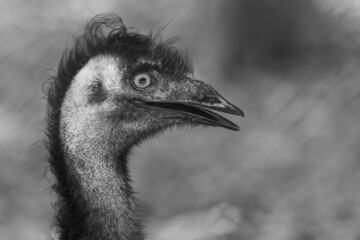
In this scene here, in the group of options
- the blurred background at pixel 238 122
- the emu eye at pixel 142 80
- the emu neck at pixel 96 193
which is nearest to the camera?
the emu neck at pixel 96 193

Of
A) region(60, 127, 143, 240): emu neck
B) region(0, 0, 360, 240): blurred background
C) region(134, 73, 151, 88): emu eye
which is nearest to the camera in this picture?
region(60, 127, 143, 240): emu neck

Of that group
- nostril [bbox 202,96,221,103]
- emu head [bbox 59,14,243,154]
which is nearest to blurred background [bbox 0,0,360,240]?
Result: emu head [bbox 59,14,243,154]

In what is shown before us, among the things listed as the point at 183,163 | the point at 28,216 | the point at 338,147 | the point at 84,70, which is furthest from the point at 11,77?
the point at 338,147

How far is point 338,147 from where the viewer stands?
408 centimetres

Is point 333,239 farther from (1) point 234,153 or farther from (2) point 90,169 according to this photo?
(2) point 90,169

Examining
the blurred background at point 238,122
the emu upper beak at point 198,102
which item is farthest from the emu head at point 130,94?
the blurred background at point 238,122

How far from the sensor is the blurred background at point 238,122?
385 centimetres

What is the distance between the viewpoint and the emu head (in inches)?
104

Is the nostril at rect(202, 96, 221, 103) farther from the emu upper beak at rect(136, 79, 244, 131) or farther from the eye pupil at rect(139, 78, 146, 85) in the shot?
the eye pupil at rect(139, 78, 146, 85)

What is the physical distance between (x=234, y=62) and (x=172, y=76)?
1284 mm

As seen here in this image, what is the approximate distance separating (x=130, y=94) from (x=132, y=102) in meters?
0.03

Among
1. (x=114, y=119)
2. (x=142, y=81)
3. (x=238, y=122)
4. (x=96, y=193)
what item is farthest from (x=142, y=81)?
(x=238, y=122)

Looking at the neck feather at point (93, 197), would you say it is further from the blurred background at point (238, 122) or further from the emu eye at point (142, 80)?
the blurred background at point (238, 122)

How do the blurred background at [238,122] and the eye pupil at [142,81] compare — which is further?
the blurred background at [238,122]
